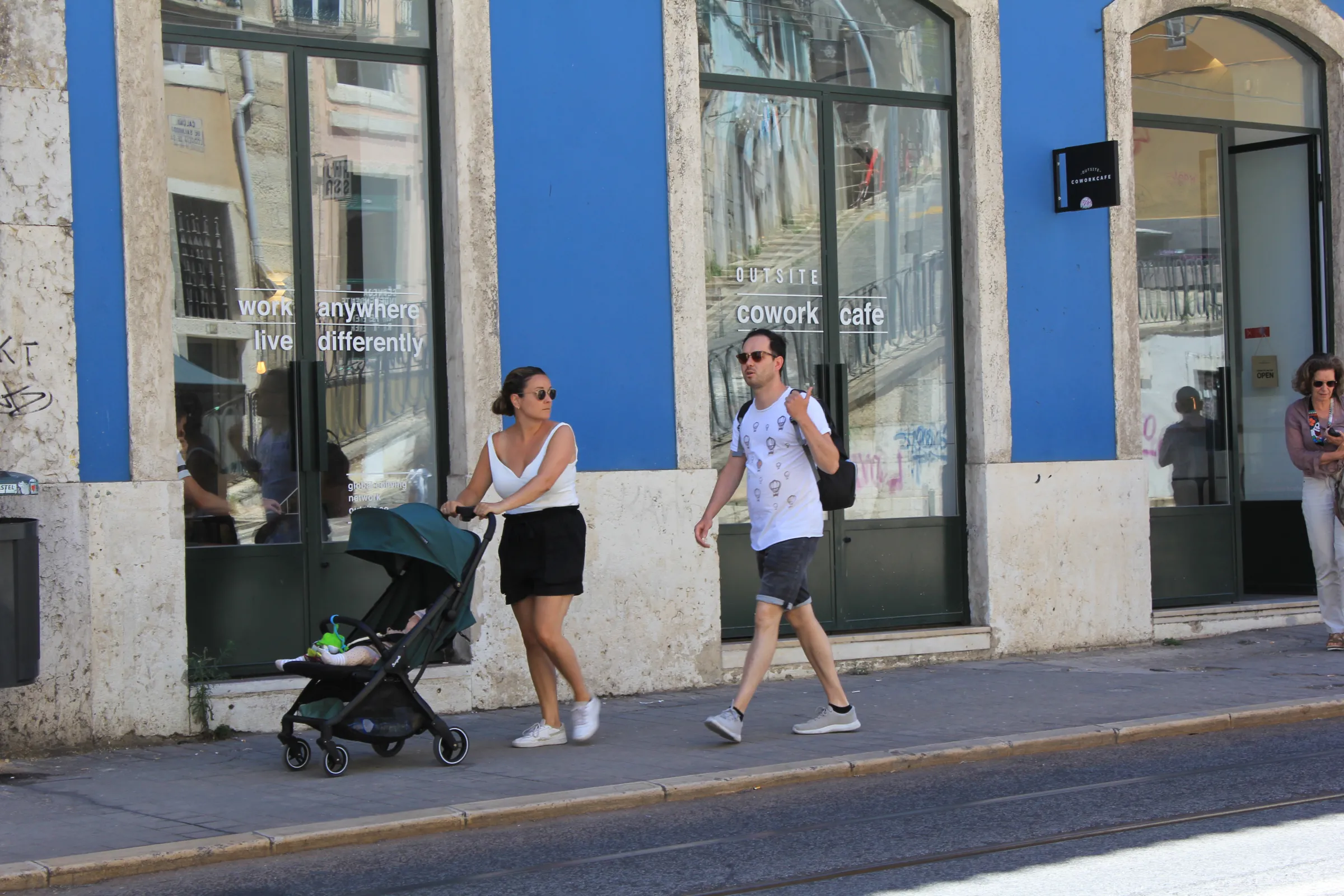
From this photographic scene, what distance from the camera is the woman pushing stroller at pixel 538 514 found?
818 cm

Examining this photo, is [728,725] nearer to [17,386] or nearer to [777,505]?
[777,505]

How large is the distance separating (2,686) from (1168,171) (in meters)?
9.69

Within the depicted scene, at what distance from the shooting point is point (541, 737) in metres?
8.45

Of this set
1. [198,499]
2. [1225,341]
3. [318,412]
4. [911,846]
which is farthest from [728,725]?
[1225,341]

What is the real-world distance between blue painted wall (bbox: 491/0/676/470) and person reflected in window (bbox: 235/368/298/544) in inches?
52.2

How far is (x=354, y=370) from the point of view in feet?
32.8

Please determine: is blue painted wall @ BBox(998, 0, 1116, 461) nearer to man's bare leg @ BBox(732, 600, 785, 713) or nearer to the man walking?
the man walking

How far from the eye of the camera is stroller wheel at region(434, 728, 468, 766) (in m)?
7.88

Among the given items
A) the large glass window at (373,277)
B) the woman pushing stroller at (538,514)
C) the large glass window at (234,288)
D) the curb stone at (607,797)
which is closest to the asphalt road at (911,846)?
the curb stone at (607,797)

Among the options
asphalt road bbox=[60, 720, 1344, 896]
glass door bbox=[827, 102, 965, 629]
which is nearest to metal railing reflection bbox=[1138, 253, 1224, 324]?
glass door bbox=[827, 102, 965, 629]

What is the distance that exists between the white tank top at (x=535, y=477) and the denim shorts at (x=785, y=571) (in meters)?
1.00

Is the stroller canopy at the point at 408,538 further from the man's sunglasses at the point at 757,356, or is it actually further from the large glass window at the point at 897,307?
the large glass window at the point at 897,307

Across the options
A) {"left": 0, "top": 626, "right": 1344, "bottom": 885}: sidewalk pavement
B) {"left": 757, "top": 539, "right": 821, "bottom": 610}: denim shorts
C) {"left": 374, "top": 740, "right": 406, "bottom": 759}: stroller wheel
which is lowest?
{"left": 0, "top": 626, "right": 1344, "bottom": 885}: sidewalk pavement

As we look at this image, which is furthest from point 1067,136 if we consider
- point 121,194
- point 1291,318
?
point 121,194
